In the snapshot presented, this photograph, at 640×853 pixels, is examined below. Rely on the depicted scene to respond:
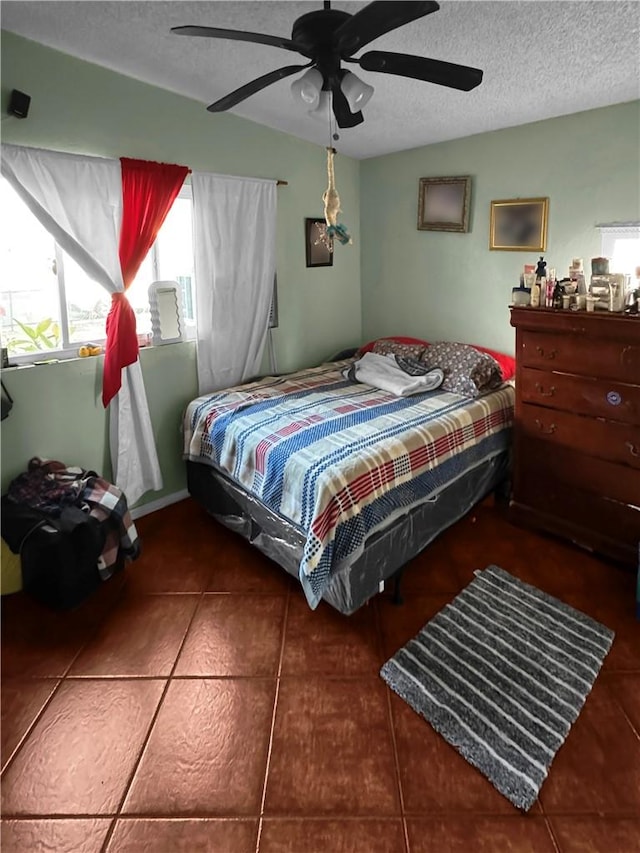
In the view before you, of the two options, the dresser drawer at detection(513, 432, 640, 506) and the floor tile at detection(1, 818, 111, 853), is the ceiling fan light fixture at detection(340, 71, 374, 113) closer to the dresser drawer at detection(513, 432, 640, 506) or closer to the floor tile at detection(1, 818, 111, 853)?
the dresser drawer at detection(513, 432, 640, 506)

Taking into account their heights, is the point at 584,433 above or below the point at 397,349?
below

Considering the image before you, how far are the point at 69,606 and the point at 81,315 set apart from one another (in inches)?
58.7

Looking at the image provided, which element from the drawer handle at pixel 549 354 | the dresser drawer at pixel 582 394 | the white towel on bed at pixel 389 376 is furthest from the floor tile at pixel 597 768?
the white towel on bed at pixel 389 376

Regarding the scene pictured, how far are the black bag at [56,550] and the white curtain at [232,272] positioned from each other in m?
1.25

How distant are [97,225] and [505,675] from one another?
9.11 feet

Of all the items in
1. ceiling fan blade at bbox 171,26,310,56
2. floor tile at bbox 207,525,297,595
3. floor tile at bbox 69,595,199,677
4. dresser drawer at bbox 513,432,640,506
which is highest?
ceiling fan blade at bbox 171,26,310,56

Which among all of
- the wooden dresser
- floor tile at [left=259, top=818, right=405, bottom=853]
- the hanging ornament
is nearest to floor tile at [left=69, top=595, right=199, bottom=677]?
floor tile at [left=259, top=818, right=405, bottom=853]

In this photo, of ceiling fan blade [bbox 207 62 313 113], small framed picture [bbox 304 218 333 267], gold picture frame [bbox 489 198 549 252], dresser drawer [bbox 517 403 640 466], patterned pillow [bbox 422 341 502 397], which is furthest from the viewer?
small framed picture [bbox 304 218 333 267]

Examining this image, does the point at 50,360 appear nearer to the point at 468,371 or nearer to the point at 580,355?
the point at 468,371

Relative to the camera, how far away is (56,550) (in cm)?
222

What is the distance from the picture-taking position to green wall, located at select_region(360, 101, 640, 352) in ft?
9.54

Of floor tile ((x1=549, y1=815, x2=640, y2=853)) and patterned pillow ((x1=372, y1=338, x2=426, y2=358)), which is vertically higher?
patterned pillow ((x1=372, y1=338, x2=426, y2=358))

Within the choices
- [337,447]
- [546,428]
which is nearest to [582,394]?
[546,428]

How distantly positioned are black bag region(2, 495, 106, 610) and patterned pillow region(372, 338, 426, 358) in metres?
2.20
